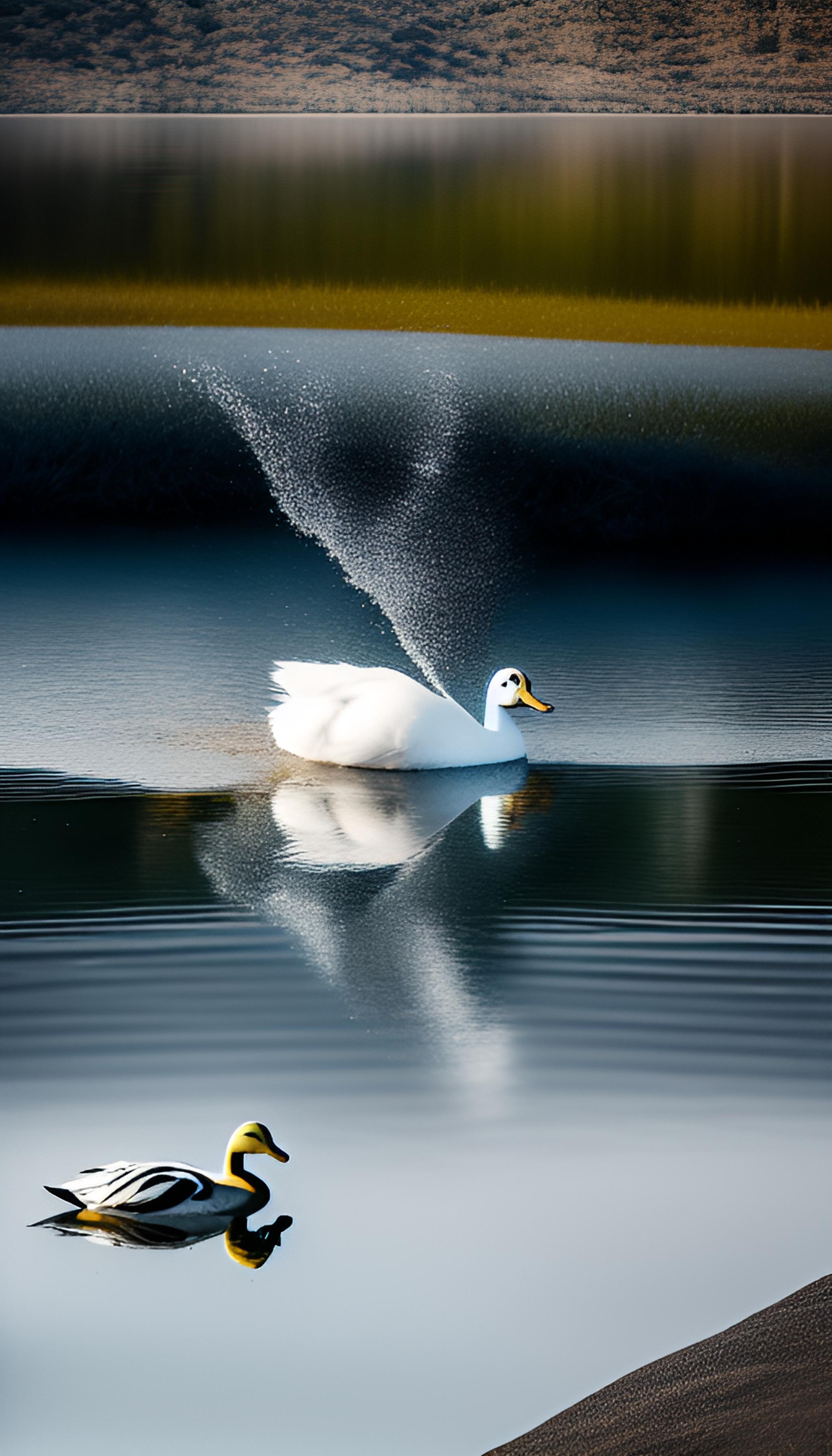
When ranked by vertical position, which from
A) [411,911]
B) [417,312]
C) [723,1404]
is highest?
[417,312]

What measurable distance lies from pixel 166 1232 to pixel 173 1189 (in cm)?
7

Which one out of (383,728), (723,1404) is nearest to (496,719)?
(383,728)

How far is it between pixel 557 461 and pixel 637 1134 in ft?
27.7

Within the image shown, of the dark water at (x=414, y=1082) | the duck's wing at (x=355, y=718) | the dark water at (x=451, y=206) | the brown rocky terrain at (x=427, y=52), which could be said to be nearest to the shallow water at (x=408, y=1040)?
the dark water at (x=414, y=1082)

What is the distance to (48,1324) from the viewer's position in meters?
2.22

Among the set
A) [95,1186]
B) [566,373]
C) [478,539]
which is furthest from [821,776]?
[566,373]

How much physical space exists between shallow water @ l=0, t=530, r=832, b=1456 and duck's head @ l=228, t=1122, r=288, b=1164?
0.07m

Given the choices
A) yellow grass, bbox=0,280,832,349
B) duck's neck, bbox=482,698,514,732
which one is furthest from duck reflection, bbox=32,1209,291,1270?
yellow grass, bbox=0,280,832,349

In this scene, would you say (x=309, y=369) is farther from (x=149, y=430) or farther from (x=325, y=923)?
(x=325, y=923)

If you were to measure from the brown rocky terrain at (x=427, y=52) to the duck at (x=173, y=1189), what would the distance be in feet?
83.1

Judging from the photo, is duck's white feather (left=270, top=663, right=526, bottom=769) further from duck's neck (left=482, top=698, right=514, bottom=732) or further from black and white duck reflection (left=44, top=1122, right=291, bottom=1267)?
black and white duck reflection (left=44, top=1122, right=291, bottom=1267)

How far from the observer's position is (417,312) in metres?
16.5

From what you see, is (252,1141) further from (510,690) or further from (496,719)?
(510,690)

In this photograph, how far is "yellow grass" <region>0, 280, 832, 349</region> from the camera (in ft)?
50.1
